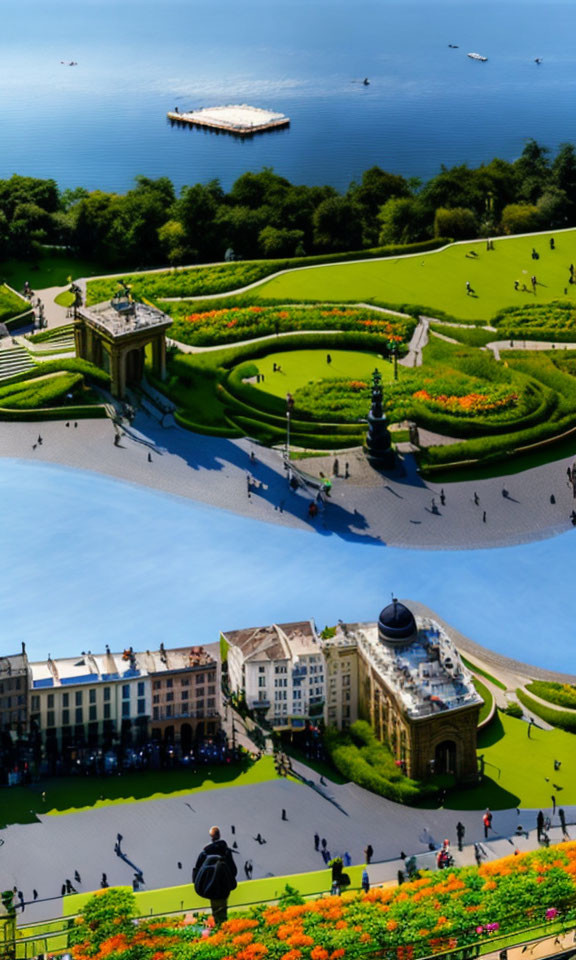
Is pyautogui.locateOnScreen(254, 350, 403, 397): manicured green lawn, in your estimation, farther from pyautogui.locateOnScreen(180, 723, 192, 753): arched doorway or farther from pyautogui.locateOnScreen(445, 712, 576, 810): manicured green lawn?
pyautogui.locateOnScreen(445, 712, 576, 810): manicured green lawn

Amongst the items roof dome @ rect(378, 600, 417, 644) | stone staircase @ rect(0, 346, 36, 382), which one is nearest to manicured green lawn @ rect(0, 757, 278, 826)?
roof dome @ rect(378, 600, 417, 644)

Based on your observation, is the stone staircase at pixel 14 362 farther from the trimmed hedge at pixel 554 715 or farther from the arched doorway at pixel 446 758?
the arched doorway at pixel 446 758

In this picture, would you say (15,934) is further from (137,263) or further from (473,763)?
(137,263)

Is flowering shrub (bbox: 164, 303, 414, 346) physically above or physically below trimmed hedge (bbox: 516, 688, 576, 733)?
above

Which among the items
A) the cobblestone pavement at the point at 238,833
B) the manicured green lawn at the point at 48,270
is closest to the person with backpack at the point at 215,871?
the cobblestone pavement at the point at 238,833

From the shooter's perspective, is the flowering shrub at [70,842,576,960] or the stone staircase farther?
the stone staircase

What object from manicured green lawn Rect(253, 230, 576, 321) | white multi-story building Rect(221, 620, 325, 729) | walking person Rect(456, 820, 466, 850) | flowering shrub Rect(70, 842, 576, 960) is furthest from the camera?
manicured green lawn Rect(253, 230, 576, 321)

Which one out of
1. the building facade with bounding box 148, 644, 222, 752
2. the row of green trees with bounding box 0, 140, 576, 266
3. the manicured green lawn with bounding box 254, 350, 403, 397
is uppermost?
the row of green trees with bounding box 0, 140, 576, 266

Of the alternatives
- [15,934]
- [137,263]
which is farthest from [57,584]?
[137,263]
